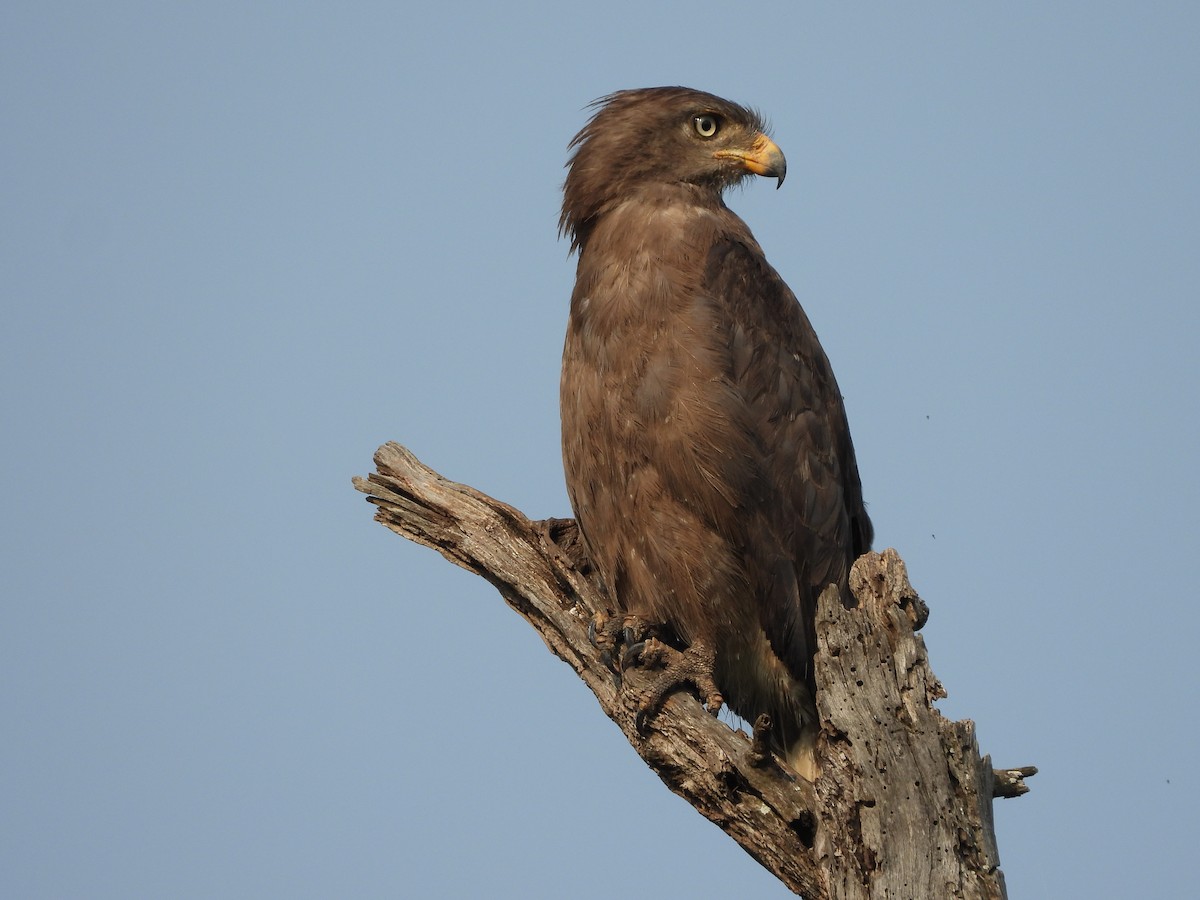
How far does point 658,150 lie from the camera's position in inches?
259

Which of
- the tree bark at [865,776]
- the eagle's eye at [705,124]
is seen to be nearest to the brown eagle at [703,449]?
the eagle's eye at [705,124]

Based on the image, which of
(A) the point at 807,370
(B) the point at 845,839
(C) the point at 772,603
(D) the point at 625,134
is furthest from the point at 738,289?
(B) the point at 845,839

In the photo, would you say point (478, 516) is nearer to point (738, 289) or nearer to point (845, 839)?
point (738, 289)

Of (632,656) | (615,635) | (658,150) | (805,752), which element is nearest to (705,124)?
(658,150)

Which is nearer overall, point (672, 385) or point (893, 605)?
point (893, 605)

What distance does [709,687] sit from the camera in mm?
5832

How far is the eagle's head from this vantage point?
21.5 ft

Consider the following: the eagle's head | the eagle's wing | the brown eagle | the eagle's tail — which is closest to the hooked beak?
the eagle's head

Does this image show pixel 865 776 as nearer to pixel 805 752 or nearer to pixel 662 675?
pixel 662 675

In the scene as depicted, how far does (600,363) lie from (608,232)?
2.53 feet

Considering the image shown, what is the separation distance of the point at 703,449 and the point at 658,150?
5.77 feet

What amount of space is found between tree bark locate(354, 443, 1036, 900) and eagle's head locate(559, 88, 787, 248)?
263 cm

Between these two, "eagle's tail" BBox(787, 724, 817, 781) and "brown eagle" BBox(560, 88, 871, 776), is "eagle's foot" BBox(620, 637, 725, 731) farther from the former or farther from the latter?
"eagle's tail" BBox(787, 724, 817, 781)

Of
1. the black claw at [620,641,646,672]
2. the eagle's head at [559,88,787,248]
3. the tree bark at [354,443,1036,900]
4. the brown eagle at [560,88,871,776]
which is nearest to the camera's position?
the tree bark at [354,443,1036,900]
